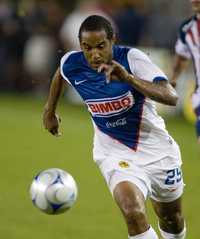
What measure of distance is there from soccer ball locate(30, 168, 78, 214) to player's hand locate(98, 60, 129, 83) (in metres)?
1.64

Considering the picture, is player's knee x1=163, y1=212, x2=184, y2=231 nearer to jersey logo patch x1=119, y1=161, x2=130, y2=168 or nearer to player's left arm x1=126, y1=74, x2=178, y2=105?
jersey logo patch x1=119, y1=161, x2=130, y2=168

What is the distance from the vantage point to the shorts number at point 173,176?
7.20 metres

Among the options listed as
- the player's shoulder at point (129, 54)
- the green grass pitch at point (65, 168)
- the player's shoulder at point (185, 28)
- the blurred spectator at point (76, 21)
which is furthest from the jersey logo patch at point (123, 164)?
the blurred spectator at point (76, 21)

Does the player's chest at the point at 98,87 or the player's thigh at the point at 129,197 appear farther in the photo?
the player's chest at the point at 98,87

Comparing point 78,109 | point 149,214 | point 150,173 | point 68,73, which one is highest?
point 68,73

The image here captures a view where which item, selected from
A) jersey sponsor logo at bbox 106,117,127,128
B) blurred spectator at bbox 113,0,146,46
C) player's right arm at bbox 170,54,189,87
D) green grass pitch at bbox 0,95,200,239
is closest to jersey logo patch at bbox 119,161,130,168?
jersey sponsor logo at bbox 106,117,127,128

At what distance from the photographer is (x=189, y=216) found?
32.6ft

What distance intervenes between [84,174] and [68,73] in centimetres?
525

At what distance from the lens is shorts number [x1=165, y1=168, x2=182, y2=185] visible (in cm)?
720

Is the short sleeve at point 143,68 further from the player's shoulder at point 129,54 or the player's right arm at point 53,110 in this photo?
the player's right arm at point 53,110

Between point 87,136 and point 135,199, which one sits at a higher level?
point 135,199

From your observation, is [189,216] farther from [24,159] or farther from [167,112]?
[167,112]

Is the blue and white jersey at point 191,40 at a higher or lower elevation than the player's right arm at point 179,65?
higher

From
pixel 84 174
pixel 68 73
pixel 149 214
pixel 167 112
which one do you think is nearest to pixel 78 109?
pixel 167 112
